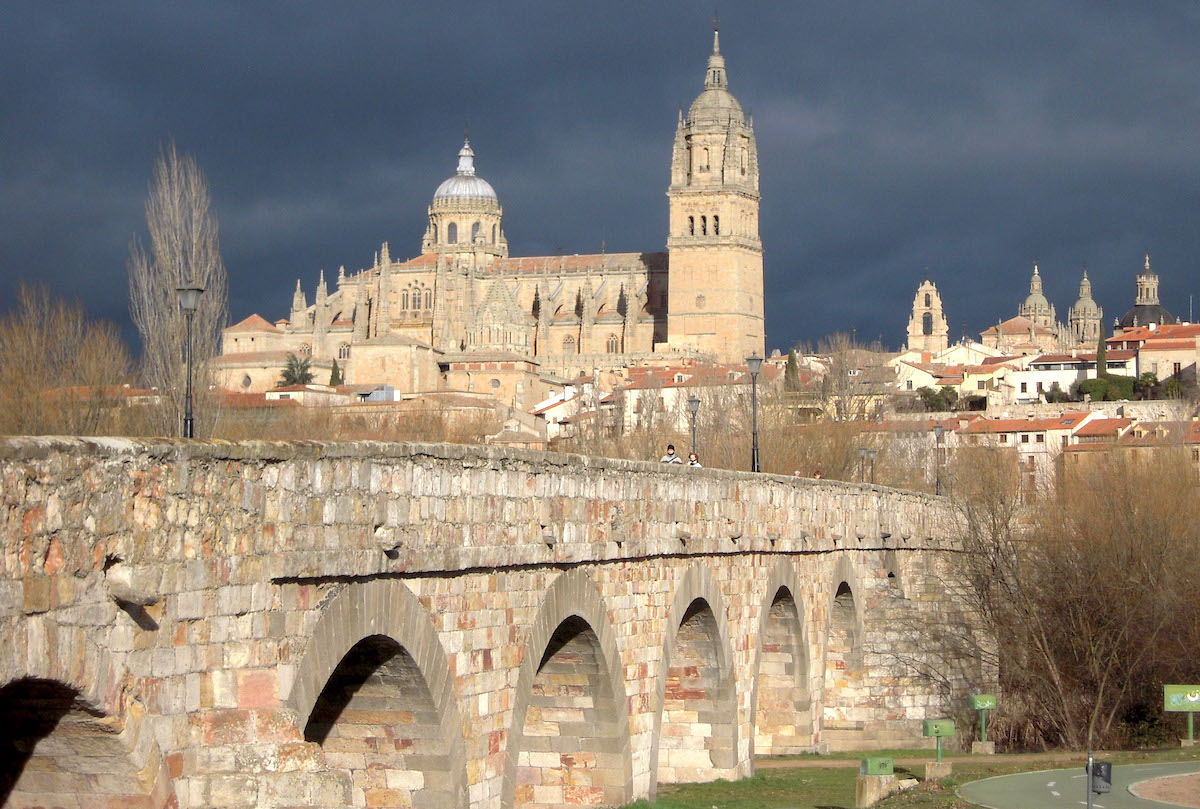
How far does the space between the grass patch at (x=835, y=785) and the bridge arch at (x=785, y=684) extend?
45cm

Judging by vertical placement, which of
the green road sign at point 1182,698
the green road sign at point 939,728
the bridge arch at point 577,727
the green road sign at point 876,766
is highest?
the bridge arch at point 577,727

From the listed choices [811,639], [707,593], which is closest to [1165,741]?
[811,639]

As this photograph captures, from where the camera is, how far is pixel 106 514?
8180 millimetres

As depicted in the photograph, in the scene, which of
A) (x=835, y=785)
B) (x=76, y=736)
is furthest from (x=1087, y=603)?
(x=76, y=736)

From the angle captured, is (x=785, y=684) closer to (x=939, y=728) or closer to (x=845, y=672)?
(x=939, y=728)

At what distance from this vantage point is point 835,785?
928 inches

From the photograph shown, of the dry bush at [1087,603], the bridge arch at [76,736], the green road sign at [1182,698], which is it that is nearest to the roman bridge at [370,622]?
the bridge arch at [76,736]

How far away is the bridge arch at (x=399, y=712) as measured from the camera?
37.6 ft

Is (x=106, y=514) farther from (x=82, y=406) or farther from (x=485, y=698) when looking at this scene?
(x=82, y=406)

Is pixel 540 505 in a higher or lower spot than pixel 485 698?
higher

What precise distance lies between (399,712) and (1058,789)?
1324cm

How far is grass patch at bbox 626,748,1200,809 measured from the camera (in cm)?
1967

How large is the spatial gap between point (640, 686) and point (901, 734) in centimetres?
1498

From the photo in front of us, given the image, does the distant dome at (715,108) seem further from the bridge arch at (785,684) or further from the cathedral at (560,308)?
the bridge arch at (785,684)
